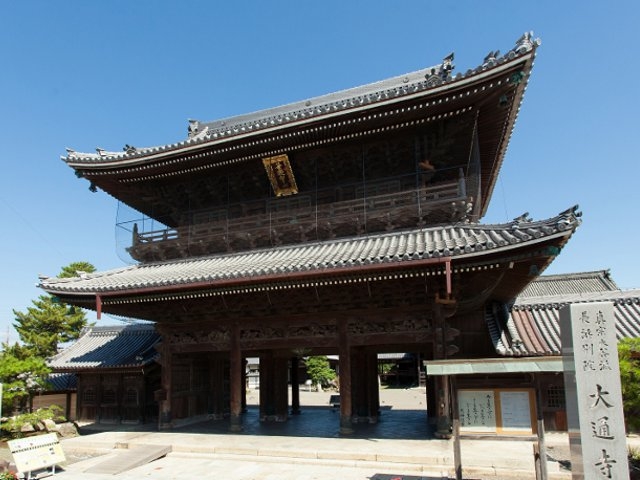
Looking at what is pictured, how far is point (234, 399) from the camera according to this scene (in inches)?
621

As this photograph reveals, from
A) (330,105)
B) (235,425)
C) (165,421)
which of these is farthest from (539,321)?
(165,421)

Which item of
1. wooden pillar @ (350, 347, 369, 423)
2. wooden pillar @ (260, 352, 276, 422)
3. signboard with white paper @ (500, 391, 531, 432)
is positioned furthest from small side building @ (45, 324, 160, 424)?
signboard with white paper @ (500, 391, 531, 432)

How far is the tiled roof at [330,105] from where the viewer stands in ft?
40.0

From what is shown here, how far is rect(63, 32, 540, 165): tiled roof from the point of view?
12.2 m

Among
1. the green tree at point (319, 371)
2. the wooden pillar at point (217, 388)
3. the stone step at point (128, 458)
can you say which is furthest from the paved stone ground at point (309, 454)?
the green tree at point (319, 371)

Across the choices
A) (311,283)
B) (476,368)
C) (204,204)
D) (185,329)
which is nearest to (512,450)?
(476,368)

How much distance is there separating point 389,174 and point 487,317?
6081 mm

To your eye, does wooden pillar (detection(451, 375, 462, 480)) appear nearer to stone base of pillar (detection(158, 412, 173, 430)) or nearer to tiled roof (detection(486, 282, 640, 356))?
tiled roof (detection(486, 282, 640, 356))

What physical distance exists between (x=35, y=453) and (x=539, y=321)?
15650mm

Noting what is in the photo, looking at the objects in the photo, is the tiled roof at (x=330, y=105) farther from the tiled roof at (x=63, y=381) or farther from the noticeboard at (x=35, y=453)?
the tiled roof at (x=63, y=381)

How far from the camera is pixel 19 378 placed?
1798 cm

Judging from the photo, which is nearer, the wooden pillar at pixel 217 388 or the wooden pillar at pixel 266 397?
the wooden pillar at pixel 266 397

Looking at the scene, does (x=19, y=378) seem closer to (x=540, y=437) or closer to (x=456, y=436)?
(x=456, y=436)

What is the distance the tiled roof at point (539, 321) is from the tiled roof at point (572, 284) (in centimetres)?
987
